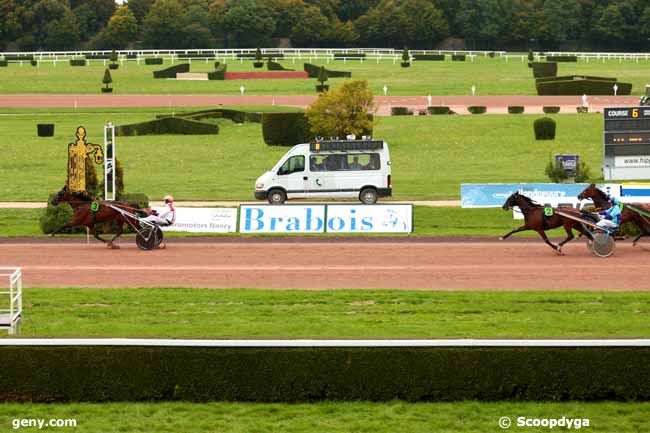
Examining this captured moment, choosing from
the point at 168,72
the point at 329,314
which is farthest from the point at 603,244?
the point at 168,72

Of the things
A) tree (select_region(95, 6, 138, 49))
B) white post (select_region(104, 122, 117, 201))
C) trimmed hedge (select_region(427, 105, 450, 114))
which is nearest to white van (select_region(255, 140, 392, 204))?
white post (select_region(104, 122, 117, 201))

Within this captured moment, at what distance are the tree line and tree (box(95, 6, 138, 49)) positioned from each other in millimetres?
93

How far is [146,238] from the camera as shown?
2912cm

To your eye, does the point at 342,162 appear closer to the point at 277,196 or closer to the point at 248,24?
the point at 277,196

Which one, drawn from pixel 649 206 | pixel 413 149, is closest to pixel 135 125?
pixel 413 149

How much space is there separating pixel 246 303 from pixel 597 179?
2149 centimetres

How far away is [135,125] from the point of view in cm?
5712

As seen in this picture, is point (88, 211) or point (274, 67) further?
point (274, 67)

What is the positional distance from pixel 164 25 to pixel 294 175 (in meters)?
83.8

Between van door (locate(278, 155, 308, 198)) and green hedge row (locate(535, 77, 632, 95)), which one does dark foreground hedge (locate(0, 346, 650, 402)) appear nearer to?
van door (locate(278, 155, 308, 198))

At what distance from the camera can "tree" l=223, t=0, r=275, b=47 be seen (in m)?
120

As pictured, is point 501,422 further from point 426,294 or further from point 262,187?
point 262,187

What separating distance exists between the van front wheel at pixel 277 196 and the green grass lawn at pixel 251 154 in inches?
72.8

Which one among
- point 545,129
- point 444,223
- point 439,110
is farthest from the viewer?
point 439,110
